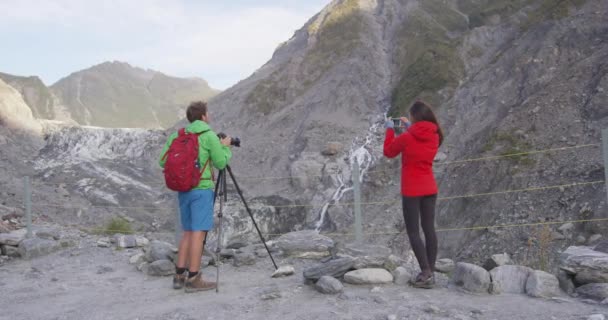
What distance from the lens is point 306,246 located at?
727 centimetres

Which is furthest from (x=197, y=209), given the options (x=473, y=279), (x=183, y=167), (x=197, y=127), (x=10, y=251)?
(x=10, y=251)

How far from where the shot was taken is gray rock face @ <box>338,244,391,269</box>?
570 centimetres

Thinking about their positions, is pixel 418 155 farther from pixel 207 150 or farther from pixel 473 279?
pixel 207 150

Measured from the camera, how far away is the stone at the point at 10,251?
8670mm

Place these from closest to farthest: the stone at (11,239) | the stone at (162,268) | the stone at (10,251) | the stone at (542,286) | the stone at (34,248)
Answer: the stone at (542,286) < the stone at (162,268) < the stone at (34,248) < the stone at (10,251) < the stone at (11,239)

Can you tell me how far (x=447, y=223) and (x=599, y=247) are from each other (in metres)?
10.3

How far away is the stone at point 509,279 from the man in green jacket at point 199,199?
308 centimetres

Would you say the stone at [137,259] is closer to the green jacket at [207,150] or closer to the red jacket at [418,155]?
the green jacket at [207,150]

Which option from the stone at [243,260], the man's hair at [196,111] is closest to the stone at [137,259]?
the stone at [243,260]

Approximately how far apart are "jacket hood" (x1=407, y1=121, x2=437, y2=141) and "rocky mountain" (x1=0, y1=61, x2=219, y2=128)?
188 ft

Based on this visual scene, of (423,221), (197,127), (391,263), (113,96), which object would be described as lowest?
(391,263)

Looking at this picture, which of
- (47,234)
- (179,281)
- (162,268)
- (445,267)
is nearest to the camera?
(179,281)

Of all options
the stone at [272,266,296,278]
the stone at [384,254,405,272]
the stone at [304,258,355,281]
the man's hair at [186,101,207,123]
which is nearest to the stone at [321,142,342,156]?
the stone at [384,254,405,272]

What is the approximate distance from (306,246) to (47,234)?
Answer: 5750 millimetres
